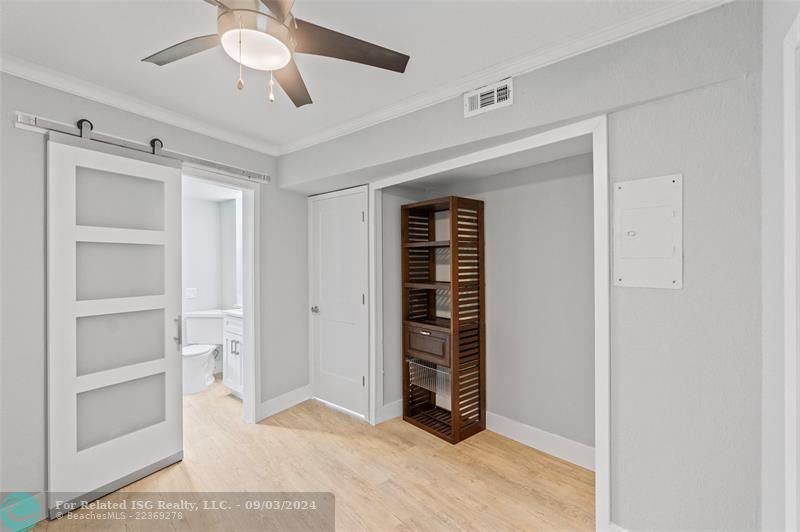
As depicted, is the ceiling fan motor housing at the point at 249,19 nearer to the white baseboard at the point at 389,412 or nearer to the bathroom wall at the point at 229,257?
the white baseboard at the point at 389,412

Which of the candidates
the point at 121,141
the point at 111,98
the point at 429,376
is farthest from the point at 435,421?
the point at 111,98

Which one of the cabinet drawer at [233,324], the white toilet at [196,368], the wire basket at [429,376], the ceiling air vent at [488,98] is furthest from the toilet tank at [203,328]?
the ceiling air vent at [488,98]

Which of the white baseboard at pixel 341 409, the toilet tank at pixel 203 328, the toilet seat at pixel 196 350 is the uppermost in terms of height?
the toilet tank at pixel 203 328

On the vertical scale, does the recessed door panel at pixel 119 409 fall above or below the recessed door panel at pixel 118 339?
below

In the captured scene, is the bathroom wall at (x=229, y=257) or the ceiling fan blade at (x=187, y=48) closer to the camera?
the ceiling fan blade at (x=187, y=48)

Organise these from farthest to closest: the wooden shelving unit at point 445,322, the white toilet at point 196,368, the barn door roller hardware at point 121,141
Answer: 1. the white toilet at point 196,368
2. the wooden shelving unit at point 445,322
3. the barn door roller hardware at point 121,141

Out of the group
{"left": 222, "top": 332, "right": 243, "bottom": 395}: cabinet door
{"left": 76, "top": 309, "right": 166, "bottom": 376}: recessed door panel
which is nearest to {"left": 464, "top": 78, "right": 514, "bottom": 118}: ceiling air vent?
{"left": 76, "top": 309, "right": 166, "bottom": 376}: recessed door panel

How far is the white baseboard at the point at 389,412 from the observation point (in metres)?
3.27

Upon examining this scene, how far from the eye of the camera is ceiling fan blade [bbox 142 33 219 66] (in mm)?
1358

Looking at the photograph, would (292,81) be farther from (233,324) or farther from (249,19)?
(233,324)

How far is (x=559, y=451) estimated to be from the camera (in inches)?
106

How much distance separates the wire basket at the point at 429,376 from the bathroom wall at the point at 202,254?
3293 mm

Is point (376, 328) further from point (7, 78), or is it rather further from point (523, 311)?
point (7, 78)

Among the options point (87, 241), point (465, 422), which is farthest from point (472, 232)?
point (87, 241)
